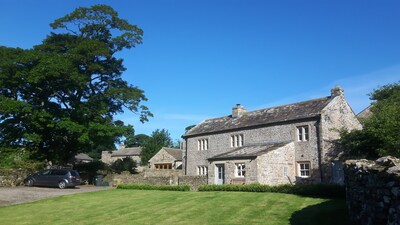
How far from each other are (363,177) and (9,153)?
38855 mm

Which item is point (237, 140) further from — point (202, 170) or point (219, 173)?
point (202, 170)

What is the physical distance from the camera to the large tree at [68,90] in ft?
125

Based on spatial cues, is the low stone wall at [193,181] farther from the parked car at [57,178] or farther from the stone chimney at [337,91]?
the stone chimney at [337,91]

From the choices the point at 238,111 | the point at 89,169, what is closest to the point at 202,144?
the point at 238,111

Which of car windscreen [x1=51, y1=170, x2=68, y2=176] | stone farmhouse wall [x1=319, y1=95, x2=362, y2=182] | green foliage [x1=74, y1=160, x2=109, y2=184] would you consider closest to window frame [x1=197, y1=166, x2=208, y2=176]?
green foliage [x1=74, y1=160, x2=109, y2=184]

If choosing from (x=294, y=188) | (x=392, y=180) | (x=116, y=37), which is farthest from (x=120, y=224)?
(x=116, y=37)

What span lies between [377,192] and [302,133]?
94.5 ft

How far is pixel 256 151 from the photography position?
114 ft

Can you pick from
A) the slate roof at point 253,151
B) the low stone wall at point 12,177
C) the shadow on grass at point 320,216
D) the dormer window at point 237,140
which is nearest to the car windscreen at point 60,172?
the low stone wall at point 12,177

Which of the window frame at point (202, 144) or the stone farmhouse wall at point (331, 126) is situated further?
the window frame at point (202, 144)

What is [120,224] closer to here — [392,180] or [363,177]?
[363,177]

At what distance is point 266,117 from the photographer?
40.6 m

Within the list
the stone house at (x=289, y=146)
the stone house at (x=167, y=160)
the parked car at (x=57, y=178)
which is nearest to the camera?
the parked car at (x=57, y=178)

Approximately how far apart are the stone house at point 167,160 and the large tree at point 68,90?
14.4m
